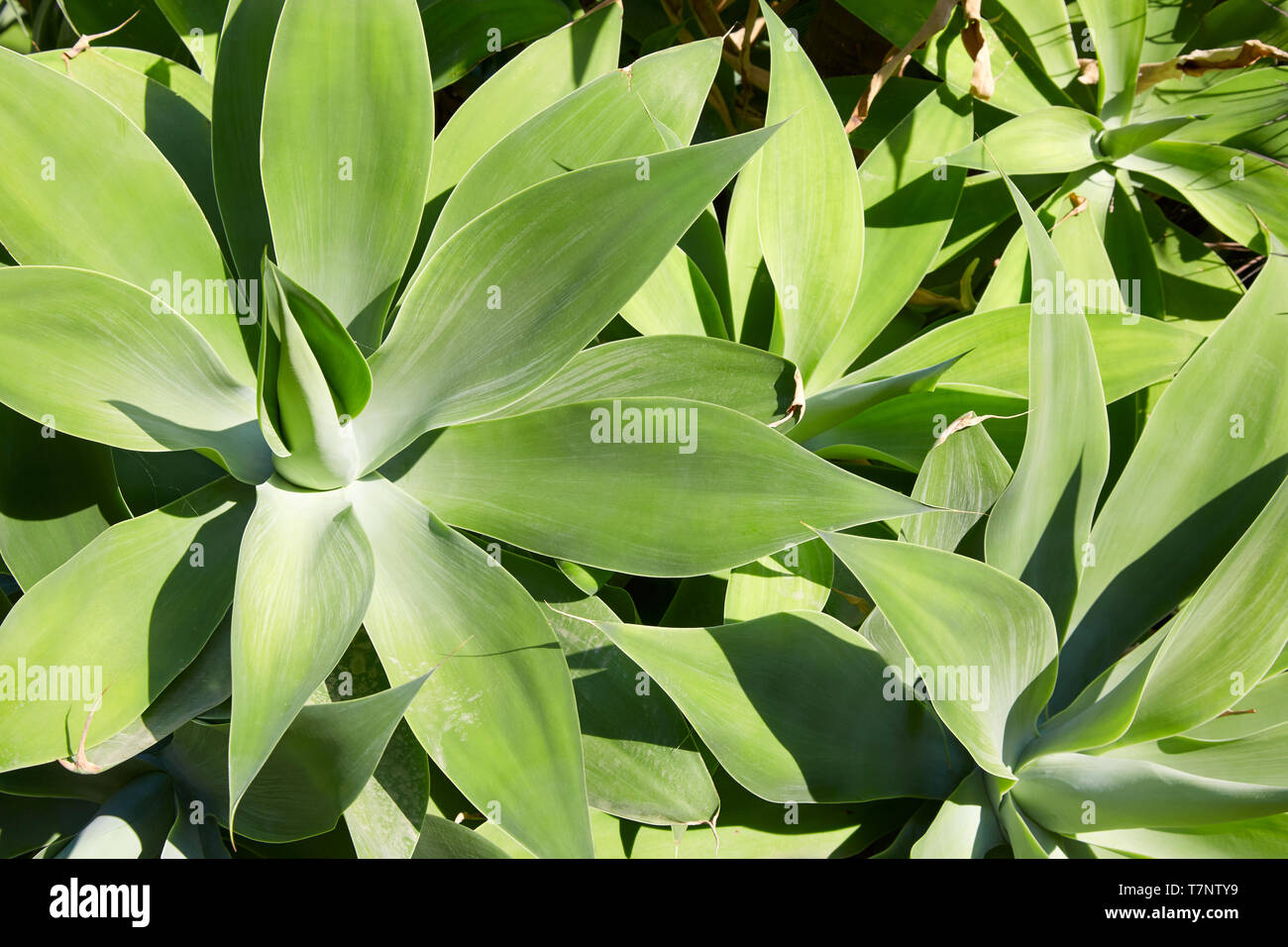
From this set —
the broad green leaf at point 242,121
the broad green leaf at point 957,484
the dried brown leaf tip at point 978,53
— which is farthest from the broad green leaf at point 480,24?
the broad green leaf at point 957,484

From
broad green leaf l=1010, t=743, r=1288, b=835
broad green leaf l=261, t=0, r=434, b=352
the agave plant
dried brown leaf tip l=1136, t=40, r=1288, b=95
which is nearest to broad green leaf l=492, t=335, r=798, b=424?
the agave plant

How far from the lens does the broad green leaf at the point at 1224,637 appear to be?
88cm

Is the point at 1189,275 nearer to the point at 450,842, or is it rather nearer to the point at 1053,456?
the point at 1053,456

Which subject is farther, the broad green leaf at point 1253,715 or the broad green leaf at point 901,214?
the broad green leaf at point 901,214

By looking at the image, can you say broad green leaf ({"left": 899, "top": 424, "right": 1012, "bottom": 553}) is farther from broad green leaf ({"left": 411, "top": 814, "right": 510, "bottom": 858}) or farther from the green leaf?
broad green leaf ({"left": 411, "top": 814, "right": 510, "bottom": 858})

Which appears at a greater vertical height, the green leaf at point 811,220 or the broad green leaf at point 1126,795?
the green leaf at point 811,220

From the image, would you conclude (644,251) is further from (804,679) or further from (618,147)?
(804,679)

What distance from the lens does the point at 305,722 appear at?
805 mm

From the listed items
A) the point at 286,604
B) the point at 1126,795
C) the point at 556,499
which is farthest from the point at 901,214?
the point at 286,604

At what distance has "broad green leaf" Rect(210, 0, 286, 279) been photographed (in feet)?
3.27

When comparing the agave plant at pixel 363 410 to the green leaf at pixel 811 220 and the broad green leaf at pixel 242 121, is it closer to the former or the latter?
the broad green leaf at pixel 242 121

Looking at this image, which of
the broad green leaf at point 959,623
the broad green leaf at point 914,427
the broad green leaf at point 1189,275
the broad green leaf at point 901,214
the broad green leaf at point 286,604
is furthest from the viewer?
the broad green leaf at point 1189,275

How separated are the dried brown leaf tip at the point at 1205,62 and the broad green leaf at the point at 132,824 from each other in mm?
1514

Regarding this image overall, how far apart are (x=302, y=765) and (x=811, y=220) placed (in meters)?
0.79
